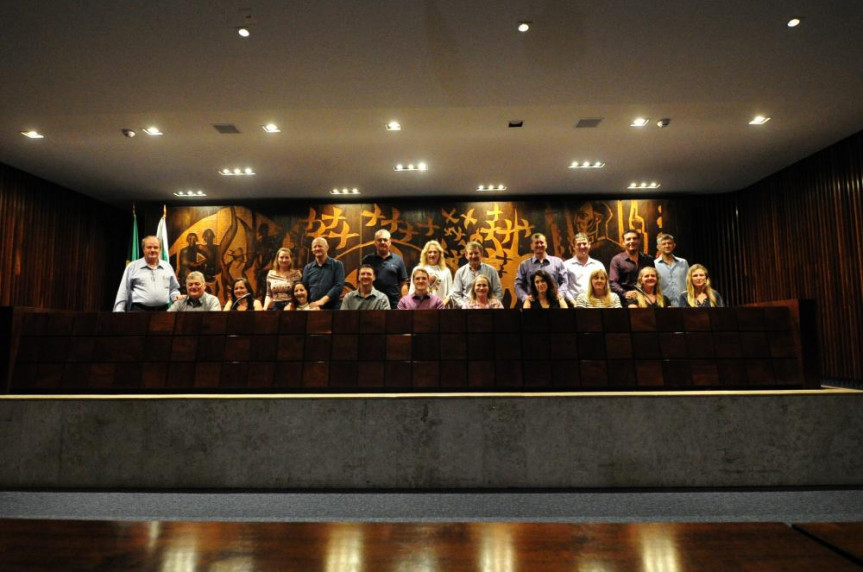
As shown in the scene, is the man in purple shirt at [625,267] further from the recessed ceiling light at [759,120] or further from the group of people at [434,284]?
the recessed ceiling light at [759,120]

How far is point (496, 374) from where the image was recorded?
3447 millimetres

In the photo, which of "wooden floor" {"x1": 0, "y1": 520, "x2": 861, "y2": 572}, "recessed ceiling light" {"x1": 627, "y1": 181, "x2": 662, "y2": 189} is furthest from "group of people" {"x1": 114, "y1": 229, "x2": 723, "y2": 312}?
"wooden floor" {"x1": 0, "y1": 520, "x2": 861, "y2": 572}

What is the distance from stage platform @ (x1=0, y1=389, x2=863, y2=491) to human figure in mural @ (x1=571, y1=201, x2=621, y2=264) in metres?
5.61

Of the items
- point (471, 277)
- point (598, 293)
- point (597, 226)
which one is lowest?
point (598, 293)

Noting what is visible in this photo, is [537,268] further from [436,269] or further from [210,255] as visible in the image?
[210,255]

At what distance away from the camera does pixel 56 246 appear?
317 inches

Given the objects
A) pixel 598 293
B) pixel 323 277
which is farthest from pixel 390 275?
pixel 598 293

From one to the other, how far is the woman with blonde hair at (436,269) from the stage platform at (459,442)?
7.54 feet

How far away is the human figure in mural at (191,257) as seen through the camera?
29.1 feet

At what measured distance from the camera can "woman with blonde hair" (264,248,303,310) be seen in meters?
5.60

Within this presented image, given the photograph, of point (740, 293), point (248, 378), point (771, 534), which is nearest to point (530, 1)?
point (248, 378)

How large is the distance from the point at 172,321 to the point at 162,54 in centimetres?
239

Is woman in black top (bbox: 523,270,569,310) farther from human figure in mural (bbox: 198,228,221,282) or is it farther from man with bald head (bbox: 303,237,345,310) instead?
human figure in mural (bbox: 198,228,221,282)

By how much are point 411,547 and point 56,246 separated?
31.4ft
